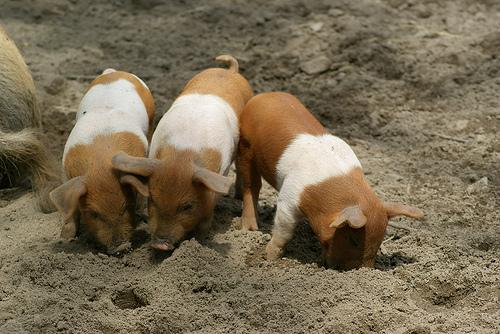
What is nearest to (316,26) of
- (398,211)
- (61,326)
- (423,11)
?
(423,11)

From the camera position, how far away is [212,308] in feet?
11.9

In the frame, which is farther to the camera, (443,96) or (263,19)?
(263,19)

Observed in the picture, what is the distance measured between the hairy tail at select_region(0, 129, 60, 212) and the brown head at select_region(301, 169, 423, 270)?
1599 millimetres

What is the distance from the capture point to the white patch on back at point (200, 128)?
410cm

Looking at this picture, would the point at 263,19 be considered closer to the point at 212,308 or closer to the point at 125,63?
the point at 125,63

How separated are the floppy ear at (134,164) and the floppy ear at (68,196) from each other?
197 millimetres

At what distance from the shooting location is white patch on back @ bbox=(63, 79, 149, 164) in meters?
4.24

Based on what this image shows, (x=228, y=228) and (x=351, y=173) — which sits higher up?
(x=351, y=173)

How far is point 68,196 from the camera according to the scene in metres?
3.93

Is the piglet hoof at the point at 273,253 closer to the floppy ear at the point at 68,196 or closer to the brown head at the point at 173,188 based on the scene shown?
the brown head at the point at 173,188

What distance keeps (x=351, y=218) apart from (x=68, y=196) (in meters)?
1.27

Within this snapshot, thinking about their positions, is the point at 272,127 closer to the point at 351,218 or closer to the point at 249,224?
the point at 249,224


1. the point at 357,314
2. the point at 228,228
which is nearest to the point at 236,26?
the point at 228,228

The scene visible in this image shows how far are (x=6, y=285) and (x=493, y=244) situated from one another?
2245 mm
